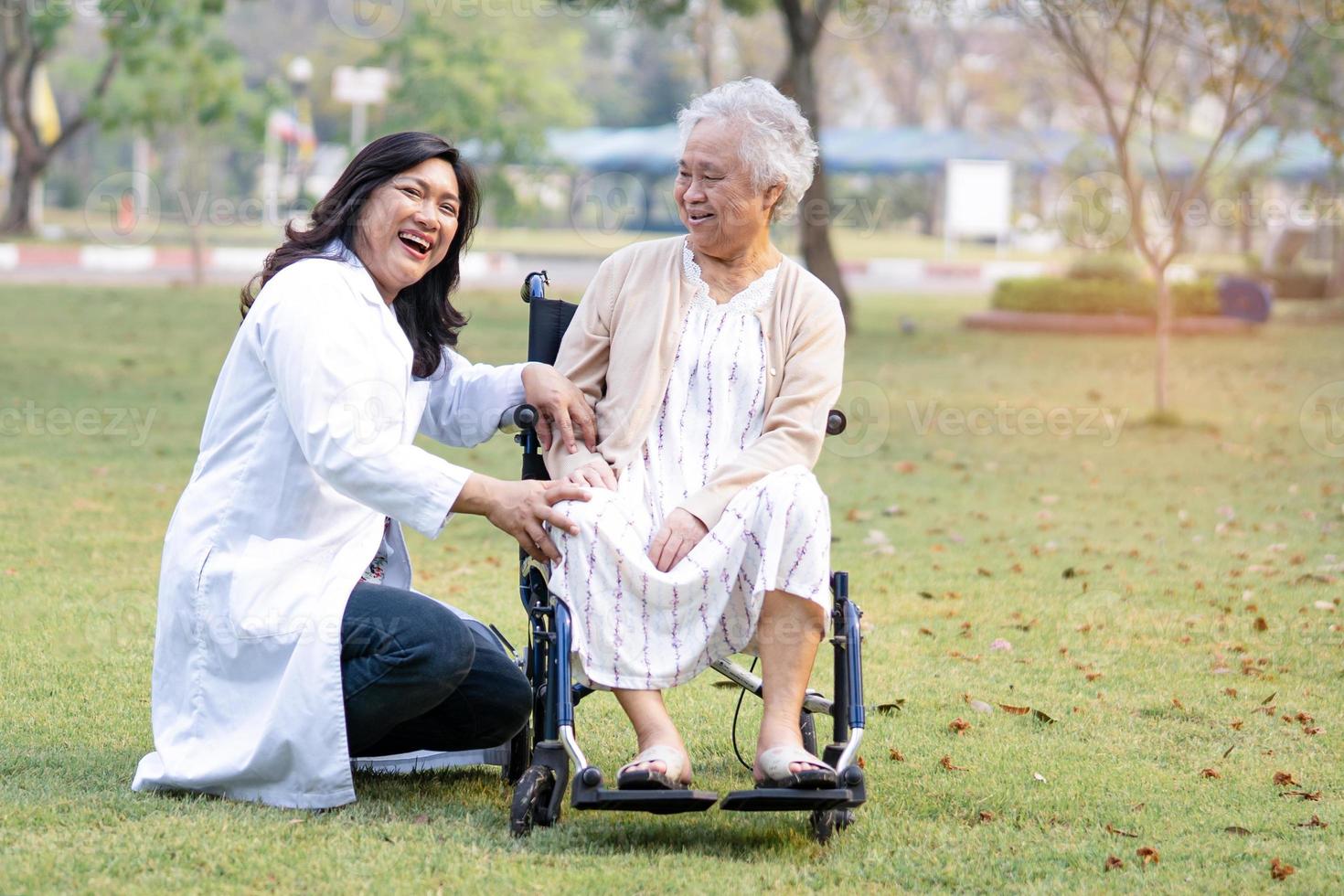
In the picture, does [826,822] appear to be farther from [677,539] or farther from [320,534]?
[320,534]

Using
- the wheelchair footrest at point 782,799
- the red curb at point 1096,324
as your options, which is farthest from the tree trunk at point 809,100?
the wheelchair footrest at point 782,799

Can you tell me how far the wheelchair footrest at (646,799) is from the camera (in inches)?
127

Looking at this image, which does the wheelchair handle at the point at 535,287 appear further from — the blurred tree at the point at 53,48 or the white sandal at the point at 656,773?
the blurred tree at the point at 53,48

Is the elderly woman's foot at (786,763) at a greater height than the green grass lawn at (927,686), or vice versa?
the elderly woman's foot at (786,763)

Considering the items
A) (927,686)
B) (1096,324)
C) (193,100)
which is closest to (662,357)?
(927,686)

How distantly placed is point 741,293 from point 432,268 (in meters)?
0.74

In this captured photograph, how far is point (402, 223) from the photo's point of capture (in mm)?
3691

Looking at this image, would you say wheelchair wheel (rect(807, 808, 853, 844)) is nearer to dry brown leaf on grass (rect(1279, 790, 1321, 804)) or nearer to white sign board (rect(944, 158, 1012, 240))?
dry brown leaf on grass (rect(1279, 790, 1321, 804))

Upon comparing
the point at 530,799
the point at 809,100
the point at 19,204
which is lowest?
the point at 530,799

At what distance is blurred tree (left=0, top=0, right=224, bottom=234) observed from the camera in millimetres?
15539

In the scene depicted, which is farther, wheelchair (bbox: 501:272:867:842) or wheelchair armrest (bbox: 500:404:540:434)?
wheelchair armrest (bbox: 500:404:540:434)

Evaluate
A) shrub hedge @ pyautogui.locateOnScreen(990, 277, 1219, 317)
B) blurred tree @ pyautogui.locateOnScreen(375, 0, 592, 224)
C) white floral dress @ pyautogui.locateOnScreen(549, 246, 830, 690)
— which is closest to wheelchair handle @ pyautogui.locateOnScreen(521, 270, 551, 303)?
white floral dress @ pyautogui.locateOnScreen(549, 246, 830, 690)

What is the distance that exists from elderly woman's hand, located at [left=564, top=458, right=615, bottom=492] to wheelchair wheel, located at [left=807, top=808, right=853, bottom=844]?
0.83 meters

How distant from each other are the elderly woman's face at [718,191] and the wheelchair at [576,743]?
1.63 feet
